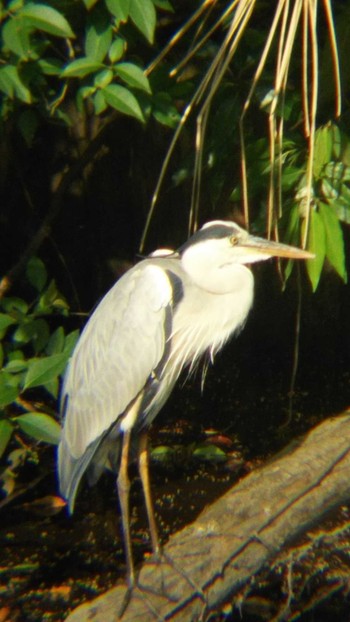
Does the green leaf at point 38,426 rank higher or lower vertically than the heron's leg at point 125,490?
higher

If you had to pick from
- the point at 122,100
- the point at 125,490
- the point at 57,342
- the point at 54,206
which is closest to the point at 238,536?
the point at 125,490

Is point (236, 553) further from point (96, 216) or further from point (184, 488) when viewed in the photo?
point (96, 216)

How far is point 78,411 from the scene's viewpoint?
2832 millimetres

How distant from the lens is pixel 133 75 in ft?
8.15

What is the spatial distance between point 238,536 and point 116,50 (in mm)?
1358

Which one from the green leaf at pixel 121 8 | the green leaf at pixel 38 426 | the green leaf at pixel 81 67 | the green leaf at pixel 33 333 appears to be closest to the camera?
the green leaf at pixel 121 8

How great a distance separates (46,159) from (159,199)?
520 millimetres

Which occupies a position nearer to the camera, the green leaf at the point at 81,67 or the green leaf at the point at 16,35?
the green leaf at the point at 16,35

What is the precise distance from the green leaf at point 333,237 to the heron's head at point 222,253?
0.37ft

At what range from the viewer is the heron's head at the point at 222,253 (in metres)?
2.66

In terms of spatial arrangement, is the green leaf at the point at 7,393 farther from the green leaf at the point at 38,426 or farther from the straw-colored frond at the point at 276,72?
the straw-colored frond at the point at 276,72

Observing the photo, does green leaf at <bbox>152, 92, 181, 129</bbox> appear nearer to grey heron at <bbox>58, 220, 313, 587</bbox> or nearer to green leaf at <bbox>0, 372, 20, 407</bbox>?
grey heron at <bbox>58, 220, 313, 587</bbox>

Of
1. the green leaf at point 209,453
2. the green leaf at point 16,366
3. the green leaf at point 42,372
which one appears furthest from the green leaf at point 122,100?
the green leaf at point 209,453

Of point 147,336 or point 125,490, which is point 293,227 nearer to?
point 147,336
